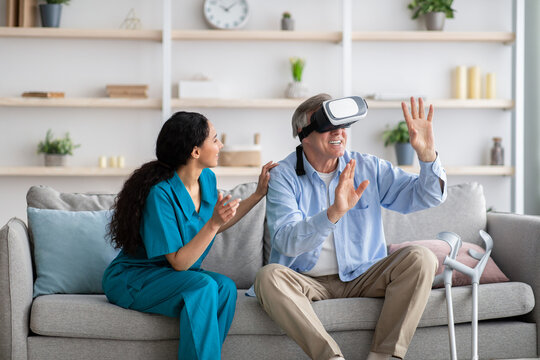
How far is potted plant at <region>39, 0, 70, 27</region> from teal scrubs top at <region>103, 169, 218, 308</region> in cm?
254

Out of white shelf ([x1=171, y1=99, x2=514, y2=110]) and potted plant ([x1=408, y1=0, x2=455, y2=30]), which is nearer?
white shelf ([x1=171, y1=99, x2=514, y2=110])

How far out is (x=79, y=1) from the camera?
15.0 ft

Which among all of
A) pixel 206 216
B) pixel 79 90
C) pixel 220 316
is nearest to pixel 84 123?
pixel 79 90

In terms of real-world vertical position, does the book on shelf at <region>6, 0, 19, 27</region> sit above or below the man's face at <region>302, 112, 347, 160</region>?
above

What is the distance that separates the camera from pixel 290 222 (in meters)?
2.32

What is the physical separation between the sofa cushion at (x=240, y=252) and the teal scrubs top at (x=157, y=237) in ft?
1.13

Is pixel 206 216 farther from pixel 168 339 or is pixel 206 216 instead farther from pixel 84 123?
pixel 84 123

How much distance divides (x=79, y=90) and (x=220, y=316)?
2837mm

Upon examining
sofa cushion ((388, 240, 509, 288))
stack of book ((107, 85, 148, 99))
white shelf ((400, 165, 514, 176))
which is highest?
stack of book ((107, 85, 148, 99))

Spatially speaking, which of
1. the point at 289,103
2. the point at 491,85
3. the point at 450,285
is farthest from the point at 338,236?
the point at 491,85

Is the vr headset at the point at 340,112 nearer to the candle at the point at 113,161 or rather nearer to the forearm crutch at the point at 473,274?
the forearm crutch at the point at 473,274

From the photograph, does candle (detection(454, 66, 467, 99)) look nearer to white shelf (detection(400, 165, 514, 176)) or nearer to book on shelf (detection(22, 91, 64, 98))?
white shelf (detection(400, 165, 514, 176))

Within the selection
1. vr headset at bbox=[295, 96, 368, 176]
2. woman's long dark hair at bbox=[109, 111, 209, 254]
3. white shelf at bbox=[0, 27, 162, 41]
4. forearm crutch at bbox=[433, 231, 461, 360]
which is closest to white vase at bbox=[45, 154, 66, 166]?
white shelf at bbox=[0, 27, 162, 41]

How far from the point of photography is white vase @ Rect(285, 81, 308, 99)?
4496mm
